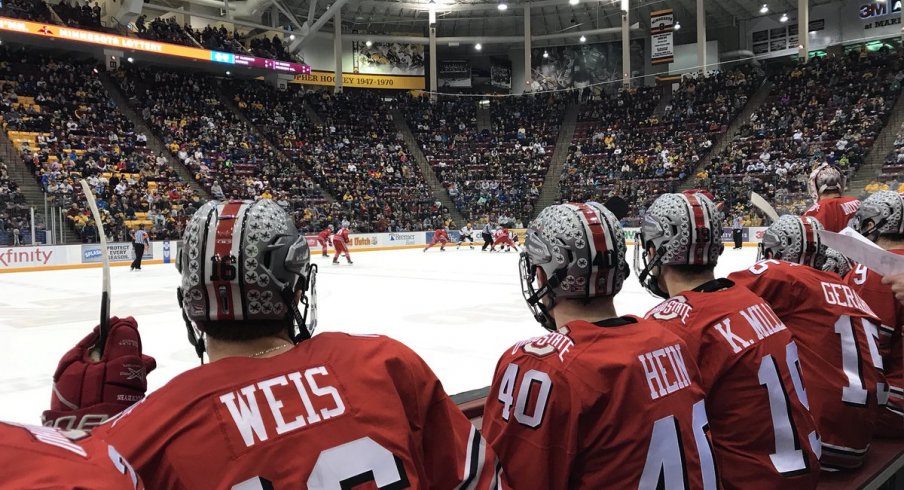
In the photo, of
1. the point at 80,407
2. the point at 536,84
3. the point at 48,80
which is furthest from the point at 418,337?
the point at 536,84

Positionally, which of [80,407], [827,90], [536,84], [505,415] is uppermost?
[536,84]

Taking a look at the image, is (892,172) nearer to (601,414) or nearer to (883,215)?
(883,215)

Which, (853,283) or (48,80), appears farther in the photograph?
(48,80)

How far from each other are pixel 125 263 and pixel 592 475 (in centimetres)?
1776

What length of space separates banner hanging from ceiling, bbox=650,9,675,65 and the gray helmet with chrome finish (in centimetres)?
2743

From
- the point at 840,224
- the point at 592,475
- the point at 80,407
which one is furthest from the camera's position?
the point at 840,224

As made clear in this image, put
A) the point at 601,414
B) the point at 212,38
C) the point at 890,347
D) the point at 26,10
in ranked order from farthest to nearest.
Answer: the point at 212,38 → the point at 26,10 → the point at 890,347 → the point at 601,414

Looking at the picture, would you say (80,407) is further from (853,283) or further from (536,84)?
(536,84)

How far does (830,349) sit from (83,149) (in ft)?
78.5

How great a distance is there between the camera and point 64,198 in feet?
55.6

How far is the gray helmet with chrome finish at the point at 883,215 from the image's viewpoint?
3633 mm

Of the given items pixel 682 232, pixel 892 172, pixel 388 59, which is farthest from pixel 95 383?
pixel 388 59

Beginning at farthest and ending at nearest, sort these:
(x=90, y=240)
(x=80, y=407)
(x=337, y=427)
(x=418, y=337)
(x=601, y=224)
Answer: (x=90, y=240) → (x=418, y=337) → (x=601, y=224) → (x=80, y=407) → (x=337, y=427)

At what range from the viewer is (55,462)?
0.70 metres
